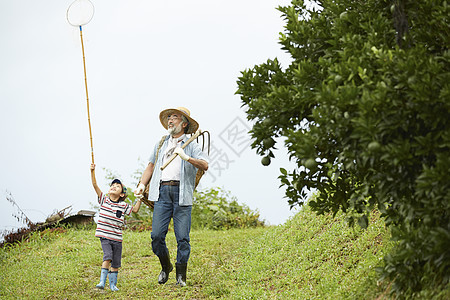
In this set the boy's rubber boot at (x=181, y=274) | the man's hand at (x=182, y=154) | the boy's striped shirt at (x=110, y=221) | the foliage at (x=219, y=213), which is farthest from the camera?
the foliage at (x=219, y=213)

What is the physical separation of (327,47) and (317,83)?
0.60 m

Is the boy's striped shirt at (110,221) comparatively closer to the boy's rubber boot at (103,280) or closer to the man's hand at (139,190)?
the man's hand at (139,190)

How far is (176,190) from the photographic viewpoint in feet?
23.5

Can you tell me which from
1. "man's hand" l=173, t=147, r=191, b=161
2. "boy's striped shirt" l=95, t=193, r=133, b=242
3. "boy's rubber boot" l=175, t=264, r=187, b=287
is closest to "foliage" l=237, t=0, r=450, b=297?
"man's hand" l=173, t=147, r=191, b=161

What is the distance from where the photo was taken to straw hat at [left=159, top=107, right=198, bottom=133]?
742cm

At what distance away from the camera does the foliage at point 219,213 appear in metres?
14.2

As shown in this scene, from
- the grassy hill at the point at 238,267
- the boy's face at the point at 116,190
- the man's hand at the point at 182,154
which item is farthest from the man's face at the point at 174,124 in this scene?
the grassy hill at the point at 238,267

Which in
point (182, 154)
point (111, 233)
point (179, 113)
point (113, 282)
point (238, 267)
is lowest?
point (113, 282)

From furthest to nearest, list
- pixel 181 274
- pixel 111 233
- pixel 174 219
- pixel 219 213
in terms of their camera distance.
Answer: pixel 219 213, pixel 111 233, pixel 181 274, pixel 174 219

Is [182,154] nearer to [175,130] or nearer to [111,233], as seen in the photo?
[175,130]

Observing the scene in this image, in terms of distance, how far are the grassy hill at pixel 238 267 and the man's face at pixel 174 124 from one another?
232 cm

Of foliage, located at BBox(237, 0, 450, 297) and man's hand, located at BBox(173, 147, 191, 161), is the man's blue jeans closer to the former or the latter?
man's hand, located at BBox(173, 147, 191, 161)

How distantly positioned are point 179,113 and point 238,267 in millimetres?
3011

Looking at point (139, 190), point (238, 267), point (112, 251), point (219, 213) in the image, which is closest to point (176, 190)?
point (139, 190)
